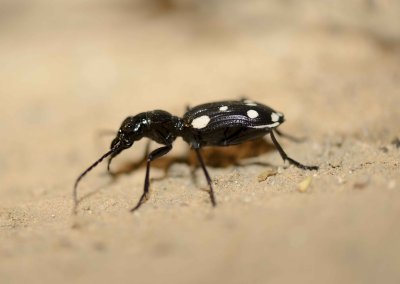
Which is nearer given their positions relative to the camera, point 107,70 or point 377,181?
point 377,181

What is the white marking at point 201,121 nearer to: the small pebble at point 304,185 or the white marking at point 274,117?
the white marking at point 274,117

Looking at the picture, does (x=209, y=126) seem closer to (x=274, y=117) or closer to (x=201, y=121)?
(x=201, y=121)

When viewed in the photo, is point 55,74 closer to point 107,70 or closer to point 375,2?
point 107,70

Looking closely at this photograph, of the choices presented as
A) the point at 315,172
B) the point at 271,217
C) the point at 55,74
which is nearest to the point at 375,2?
the point at 315,172

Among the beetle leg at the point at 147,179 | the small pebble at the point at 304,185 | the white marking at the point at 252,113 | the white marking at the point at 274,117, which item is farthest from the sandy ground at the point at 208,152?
the white marking at the point at 252,113

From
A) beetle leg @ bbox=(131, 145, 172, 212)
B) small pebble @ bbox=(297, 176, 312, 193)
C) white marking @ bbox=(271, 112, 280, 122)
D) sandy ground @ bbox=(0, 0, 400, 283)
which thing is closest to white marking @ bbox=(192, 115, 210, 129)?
beetle leg @ bbox=(131, 145, 172, 212)

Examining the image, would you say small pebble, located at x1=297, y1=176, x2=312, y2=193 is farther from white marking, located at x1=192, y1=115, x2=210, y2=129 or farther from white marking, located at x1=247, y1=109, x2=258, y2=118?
white marking, located at x1=192, y1=115, x2=210, y2=129

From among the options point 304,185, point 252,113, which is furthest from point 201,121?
point 304,185

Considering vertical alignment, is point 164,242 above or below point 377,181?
below
